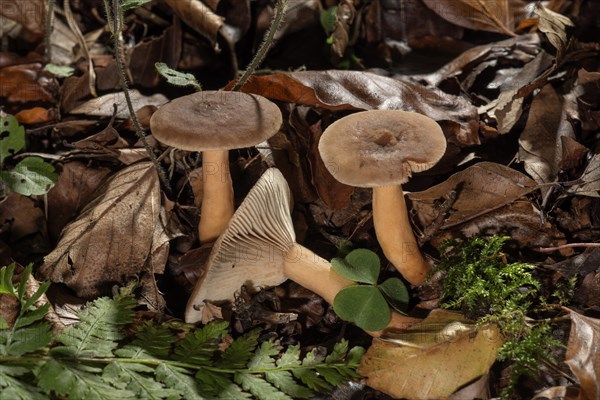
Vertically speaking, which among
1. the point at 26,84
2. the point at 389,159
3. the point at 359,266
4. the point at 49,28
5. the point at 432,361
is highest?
the point at 49,28

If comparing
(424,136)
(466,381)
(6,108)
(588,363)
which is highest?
(424,136)

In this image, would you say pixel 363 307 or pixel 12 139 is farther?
pixel 12 139

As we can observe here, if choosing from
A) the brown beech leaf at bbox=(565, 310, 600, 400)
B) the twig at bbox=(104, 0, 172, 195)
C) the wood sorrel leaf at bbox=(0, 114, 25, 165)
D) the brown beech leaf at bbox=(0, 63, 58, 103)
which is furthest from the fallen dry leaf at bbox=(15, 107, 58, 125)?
the brown beech leaf at bbox=(565, 310, 600, 400)

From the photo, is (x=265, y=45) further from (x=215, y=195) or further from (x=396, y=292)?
(x=396, y=292)

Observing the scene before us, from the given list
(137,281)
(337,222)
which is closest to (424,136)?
(337,222)

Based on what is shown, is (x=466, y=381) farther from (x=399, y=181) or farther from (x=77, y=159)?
(x=77, y=159)

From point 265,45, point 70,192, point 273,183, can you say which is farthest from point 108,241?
point 265,45
